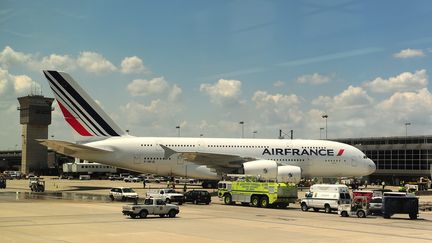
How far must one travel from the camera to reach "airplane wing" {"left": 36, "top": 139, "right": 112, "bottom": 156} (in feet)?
206

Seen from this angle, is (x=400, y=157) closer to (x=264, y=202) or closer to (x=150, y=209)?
(x=264, y=202)

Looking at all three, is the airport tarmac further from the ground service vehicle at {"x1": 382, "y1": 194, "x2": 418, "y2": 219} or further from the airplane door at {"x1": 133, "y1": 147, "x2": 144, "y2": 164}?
the airplane door at {"x1": 133, "y1": 147, "x2": 144, "y2": 164}

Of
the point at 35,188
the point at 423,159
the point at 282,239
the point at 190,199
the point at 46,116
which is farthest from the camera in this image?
the point at 46,116

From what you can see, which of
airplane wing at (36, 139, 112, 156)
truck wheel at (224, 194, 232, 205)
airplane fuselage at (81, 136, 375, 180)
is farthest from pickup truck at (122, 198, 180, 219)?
airplane fuselage at (81, 136, 375, 180)

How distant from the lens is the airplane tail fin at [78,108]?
67.4 meters

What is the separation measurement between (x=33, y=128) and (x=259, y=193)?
153 m

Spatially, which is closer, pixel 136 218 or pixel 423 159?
pixel 136 218

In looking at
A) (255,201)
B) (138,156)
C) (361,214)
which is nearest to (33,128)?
(138,156)

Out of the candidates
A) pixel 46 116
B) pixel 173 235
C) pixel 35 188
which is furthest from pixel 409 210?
pixel 46 116

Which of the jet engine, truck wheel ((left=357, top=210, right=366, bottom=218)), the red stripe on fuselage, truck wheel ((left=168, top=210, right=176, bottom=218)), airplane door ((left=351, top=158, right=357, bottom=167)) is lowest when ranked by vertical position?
truck wheel ((left=357, top=210, right=366, bottom=218))

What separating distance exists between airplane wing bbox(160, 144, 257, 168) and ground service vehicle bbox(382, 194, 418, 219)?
29.7m

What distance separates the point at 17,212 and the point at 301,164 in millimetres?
45273

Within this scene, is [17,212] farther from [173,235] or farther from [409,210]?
[409,210]

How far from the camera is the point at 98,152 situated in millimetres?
68812
